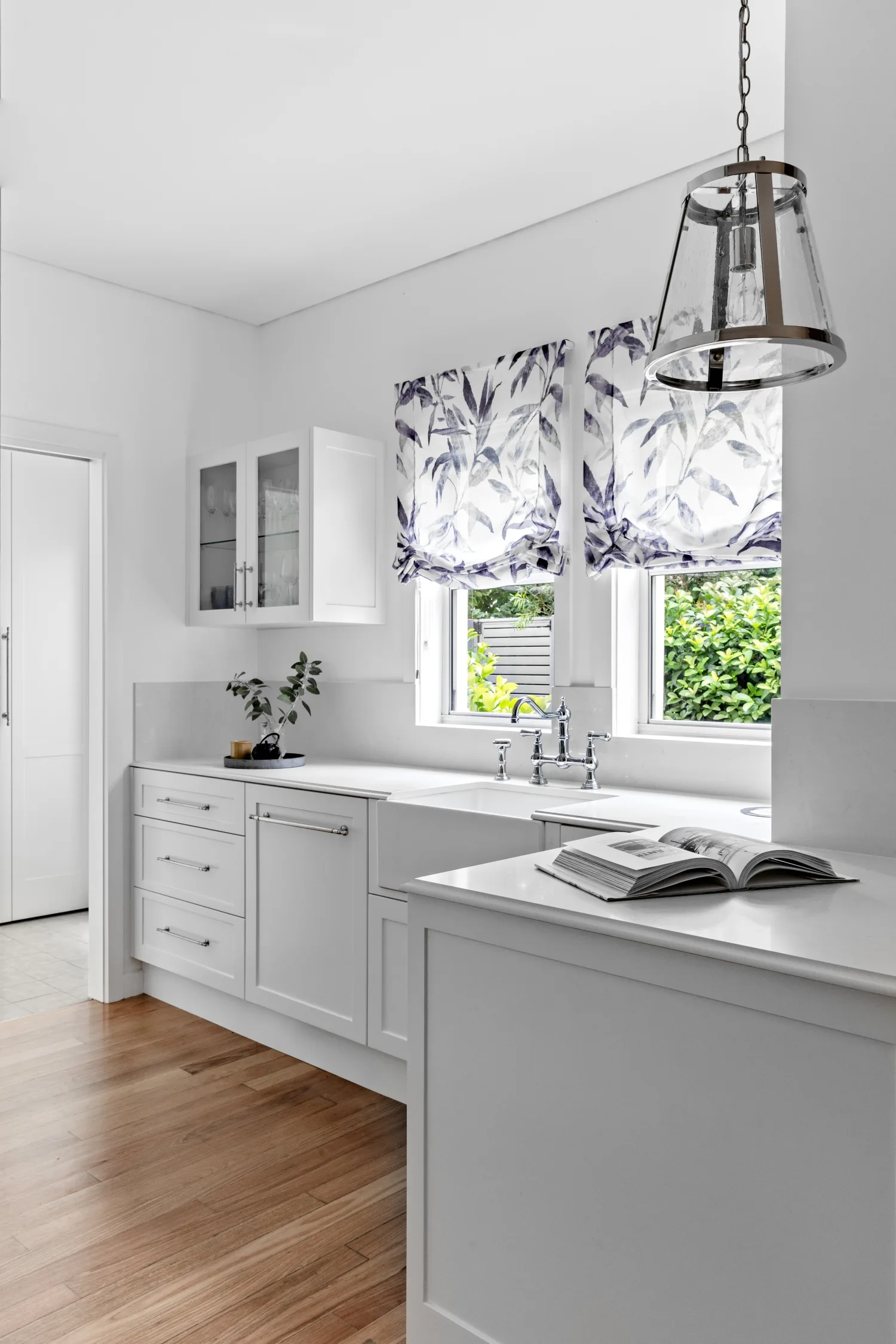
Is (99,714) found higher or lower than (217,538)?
lower

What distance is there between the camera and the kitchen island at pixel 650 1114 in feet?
3.43

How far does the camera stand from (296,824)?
3.06 m

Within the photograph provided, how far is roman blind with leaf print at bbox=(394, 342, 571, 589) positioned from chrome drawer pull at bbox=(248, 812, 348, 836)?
3.12ft

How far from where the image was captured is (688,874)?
1.39 metres

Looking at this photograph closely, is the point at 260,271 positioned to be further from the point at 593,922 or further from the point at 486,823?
the point at 593,922

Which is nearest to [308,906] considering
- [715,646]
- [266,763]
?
[266,763]

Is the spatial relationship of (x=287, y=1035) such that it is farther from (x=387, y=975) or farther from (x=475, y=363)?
(x=475, y=363)

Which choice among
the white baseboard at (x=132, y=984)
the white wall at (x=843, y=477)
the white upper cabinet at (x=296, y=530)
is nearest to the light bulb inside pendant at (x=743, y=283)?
the white wall at (x=843, y=477)

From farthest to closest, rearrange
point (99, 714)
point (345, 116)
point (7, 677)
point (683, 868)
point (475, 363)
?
point (7, 677)
point (99, 714)
point (475, 363)
point (345, 116)
point (683, 868)

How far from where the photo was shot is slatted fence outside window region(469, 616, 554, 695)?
3.30 m

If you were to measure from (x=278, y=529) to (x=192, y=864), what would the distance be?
1.24 metres

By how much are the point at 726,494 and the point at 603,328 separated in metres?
0.71

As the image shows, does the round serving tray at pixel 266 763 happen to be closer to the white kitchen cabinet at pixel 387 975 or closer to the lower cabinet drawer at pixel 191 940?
the lower cabinet drawer at pixel 191 940

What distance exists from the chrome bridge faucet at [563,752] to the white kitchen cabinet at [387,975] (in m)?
0.59
